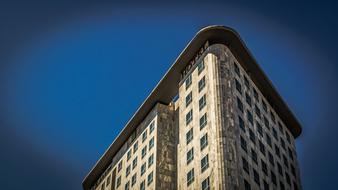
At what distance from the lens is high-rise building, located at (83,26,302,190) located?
71062mm

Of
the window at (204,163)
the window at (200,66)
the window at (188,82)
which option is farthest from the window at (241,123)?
the window at (188,82)

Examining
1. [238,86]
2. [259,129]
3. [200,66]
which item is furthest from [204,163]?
[200,66]

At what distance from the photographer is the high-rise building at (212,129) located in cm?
7106

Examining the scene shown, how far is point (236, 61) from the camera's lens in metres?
84.1

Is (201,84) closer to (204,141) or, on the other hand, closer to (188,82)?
(188,82)

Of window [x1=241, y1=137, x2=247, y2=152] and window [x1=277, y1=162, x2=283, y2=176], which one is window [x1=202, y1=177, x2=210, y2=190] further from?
window [x1=277, y1=162, x2=283, y2=176]

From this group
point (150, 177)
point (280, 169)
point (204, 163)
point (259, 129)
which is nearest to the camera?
point (204, 163)

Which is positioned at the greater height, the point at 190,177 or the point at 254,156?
the point at 254,156

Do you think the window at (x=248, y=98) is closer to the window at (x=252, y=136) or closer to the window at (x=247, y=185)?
the window at (x=252, y=136)

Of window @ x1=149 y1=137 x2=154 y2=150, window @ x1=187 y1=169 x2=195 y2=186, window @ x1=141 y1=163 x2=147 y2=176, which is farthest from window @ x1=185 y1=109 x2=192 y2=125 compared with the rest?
window @ x1=141 y1=163 x2=147 y2=176

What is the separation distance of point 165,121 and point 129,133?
44.6ft

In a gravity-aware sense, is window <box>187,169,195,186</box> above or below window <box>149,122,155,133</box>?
Result: below

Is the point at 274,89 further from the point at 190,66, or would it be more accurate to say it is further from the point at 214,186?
the point at 214,186

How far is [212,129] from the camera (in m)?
72.2
